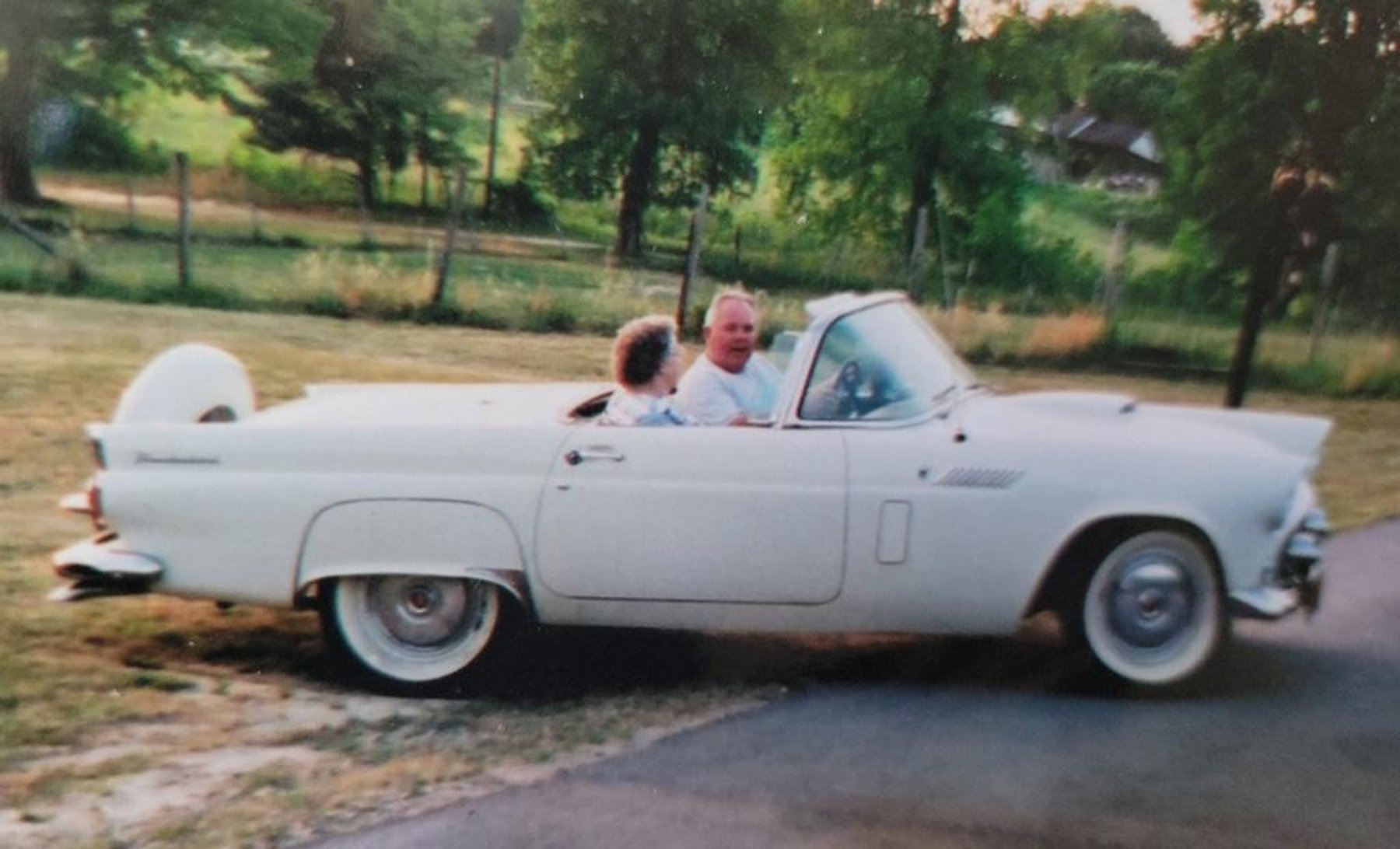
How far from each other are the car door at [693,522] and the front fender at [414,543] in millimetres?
102

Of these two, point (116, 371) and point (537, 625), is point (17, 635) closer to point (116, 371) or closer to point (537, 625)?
point (116, 371)

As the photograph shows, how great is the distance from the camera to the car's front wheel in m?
4.05

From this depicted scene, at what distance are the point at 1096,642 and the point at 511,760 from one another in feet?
5.22

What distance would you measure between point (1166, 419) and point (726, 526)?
53.3 inches

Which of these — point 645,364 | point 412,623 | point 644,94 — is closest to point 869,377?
point 645,364

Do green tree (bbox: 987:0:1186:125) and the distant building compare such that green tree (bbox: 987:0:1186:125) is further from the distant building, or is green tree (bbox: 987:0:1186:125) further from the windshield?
the windshield

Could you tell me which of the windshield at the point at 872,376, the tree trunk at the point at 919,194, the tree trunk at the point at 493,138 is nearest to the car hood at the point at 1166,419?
the windshield at the point at 872,376

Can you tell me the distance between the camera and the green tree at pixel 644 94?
5.28 metres

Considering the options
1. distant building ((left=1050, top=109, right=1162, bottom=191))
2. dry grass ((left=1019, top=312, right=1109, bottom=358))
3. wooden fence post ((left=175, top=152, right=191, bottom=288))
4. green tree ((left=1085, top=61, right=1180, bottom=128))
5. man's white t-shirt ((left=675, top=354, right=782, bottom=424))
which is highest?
green tree ((left=1085, top=61, right=1180, bottom=128))

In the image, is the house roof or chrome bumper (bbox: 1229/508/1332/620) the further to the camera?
the house roof

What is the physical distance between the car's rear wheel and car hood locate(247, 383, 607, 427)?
1551 millimetres

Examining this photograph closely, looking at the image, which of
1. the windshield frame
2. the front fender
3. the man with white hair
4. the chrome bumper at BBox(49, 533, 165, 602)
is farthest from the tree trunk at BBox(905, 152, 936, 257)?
the chrome bumper at BBox(49, 533, 165, 602)

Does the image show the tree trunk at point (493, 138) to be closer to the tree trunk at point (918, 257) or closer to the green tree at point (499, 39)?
the green tree at point (499, 39)

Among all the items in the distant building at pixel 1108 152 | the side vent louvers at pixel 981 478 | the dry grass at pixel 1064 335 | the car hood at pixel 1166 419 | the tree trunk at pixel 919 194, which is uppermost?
the distant building at pixel 1108 152
